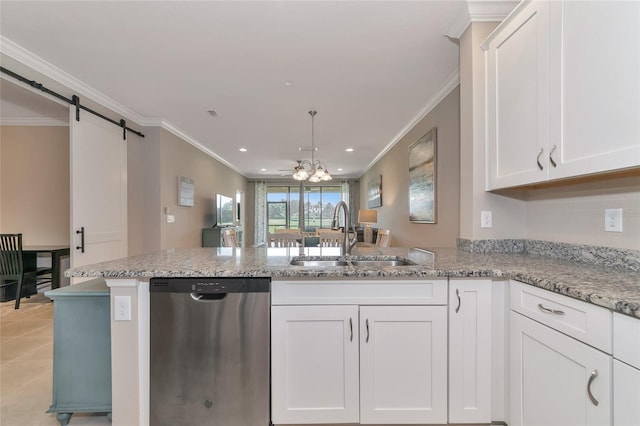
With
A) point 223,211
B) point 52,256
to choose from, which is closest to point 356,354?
point 52,256

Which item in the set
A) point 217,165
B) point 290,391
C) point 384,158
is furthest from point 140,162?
point 384,158

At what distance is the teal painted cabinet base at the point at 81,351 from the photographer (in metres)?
1.51

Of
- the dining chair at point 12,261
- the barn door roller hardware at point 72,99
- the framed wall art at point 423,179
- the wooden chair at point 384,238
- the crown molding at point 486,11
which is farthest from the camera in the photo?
the dining chair at point 12,261

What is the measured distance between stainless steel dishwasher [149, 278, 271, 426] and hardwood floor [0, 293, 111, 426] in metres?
0.72

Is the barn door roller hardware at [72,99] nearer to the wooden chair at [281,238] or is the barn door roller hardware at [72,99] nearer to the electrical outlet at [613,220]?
the wooden chair at [281,238]

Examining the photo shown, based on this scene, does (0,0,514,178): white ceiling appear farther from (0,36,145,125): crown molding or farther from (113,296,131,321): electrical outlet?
(113,296,131,321): electrical outlet

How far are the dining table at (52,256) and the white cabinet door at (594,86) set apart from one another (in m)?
5.08

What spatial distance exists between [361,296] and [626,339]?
0.86m

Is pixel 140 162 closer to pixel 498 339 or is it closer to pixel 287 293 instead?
pixel 287 293

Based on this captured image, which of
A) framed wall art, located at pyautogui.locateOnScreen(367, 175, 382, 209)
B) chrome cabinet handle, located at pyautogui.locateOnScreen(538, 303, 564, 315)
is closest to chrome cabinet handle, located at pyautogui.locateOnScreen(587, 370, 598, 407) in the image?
chrome cabinet handle, located at pyautogui.locateOnScreen(538, 303, 564, 315)

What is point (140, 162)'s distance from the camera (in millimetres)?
3947

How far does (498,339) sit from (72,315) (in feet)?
7.23

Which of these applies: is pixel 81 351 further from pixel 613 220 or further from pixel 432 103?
pixel 432 103

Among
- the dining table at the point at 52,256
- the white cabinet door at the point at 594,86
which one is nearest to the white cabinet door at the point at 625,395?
the white cabinet door at the point at 594,86
